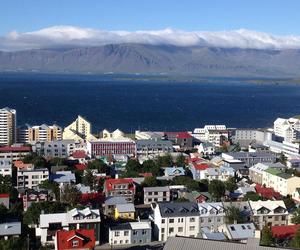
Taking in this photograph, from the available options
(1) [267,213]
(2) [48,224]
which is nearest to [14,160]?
(2) [48,224]

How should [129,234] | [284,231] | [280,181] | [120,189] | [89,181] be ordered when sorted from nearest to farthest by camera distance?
[284,231] → [129,234] → [120,189] → [89,181] → [280,181]

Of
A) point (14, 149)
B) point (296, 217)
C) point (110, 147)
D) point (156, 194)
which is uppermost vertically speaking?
point (14, 149)

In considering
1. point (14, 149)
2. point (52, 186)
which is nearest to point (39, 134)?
point (14, 149)

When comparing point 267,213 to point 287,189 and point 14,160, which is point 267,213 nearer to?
point 287,189

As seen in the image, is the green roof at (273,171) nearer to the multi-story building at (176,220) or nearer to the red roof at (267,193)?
the red roof at (267,193)

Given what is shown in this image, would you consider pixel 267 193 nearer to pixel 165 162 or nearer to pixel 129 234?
pixel 165 162

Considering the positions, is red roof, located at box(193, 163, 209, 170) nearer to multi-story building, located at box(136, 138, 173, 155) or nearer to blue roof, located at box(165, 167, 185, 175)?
blue roof, located at box(165, 167, 185, 175)
